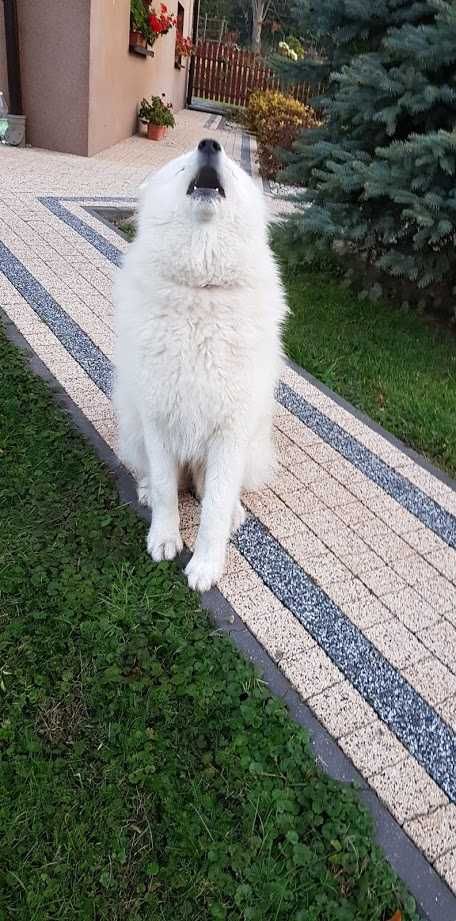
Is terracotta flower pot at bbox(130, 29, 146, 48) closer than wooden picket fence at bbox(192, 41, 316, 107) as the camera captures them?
Yes

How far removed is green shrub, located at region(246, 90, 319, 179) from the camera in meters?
9.39

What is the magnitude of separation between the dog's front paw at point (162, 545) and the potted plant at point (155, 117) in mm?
11380

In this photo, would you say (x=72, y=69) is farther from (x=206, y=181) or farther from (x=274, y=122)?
(x=206, y=181)

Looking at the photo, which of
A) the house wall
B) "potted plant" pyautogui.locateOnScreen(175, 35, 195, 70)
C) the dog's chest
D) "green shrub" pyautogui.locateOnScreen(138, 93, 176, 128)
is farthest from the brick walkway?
"potted plant" pyautogui.locateOnScreen(175, 35, 195, 70)

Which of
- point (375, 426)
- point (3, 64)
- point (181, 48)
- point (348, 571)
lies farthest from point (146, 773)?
point (181, 48)

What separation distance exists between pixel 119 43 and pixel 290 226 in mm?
7093

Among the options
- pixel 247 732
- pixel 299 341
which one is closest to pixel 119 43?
pixel 299 341

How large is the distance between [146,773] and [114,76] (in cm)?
1076

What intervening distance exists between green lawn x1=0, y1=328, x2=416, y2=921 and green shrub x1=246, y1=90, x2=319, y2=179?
6473mm

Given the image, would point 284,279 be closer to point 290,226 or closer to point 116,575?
point 290,226

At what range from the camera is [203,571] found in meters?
2.37

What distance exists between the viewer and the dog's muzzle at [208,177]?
1979 millimetres

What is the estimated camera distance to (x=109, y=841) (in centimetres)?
160

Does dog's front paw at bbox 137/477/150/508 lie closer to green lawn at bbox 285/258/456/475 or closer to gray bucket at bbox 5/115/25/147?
green lawn at bbox 285/258/456/475
